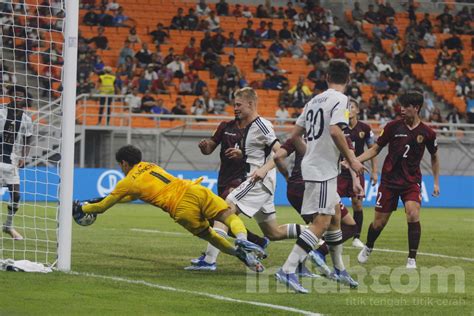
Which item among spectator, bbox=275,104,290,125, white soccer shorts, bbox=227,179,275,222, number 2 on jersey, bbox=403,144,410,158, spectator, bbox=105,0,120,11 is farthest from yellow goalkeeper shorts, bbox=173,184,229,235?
spectator, bbox=105,0,120,11

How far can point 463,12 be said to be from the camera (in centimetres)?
4216

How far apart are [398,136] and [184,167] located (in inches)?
730

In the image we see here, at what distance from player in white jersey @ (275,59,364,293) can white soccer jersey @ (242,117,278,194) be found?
1.92 metres

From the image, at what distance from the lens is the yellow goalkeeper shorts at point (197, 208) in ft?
37.6

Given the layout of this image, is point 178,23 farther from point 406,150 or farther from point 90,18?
point 406,150

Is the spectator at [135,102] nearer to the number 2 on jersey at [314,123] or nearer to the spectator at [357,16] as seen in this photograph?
the spectator at [357,16]

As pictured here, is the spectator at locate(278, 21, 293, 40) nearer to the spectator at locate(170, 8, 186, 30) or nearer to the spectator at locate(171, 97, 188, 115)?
the spectator at locate(170, 8, 186, 30)

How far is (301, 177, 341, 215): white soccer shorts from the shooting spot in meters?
10.3

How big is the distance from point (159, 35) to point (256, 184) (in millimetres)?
24481

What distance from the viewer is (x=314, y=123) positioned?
10414 mm

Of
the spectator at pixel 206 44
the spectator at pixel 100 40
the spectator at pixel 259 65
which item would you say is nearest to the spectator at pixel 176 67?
the spectator at pixel 206 44

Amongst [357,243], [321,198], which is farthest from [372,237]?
[321,198]

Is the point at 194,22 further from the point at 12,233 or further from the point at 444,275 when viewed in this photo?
the point at 444,275

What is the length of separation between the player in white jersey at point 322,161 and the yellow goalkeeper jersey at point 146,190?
5.84 ft
